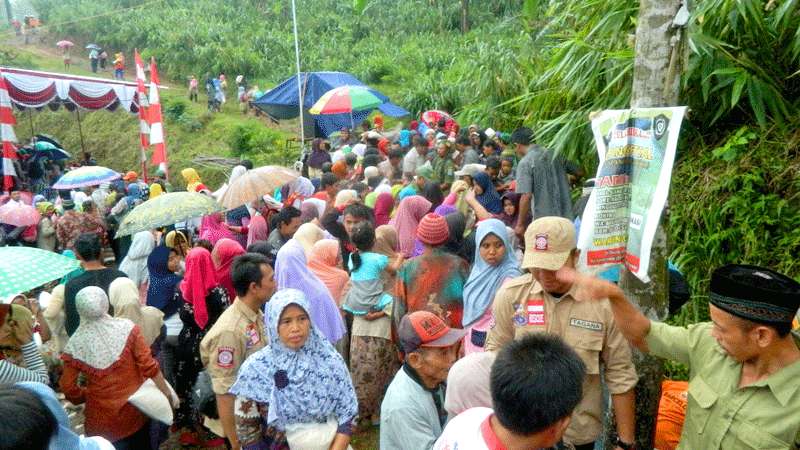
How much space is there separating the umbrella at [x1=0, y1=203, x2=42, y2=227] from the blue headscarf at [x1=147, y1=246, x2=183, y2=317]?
5.49 m

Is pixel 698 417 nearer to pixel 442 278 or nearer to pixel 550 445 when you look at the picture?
pixel 550 445

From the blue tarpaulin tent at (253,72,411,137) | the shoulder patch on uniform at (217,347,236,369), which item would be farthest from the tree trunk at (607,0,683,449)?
the blue tarpaulin tent at (253,72,411,137)

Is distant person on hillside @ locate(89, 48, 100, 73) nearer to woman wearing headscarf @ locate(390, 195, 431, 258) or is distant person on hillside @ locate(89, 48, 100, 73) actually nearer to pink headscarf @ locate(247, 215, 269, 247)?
pink headscarf @ locate(247, 215, 269, 247)

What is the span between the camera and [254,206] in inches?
305

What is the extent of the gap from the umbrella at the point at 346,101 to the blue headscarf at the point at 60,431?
11.4 meters

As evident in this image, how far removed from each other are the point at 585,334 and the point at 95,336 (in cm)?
260

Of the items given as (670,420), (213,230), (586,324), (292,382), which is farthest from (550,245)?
(213,230)

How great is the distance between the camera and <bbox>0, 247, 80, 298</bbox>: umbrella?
319 cm

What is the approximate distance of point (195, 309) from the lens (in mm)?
4465

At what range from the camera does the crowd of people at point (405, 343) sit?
88.1 inches

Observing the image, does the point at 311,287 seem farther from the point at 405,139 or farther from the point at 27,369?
the point at 405,139

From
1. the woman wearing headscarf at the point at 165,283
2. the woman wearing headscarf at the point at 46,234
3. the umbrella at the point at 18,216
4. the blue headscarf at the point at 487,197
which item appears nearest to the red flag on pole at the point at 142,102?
the woman wearing headscarf at the point at 46,234

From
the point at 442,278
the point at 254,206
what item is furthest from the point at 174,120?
the point at 442,278

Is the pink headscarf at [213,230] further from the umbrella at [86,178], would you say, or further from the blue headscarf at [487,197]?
the umbrella at [86,178]
